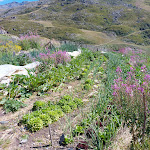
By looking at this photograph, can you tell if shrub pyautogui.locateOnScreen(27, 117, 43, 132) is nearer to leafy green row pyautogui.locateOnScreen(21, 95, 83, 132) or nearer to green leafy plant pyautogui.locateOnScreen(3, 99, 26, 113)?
leafy green row pyautogui.locateOnScreen(21, 95, 83, 132)

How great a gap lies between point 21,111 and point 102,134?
2.04m

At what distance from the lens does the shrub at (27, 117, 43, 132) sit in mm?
2766

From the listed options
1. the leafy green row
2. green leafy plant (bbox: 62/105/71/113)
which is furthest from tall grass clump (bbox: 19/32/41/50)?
Result: green leafy plant (bbox: 62/105/71/113)

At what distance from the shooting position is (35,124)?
2.79 metres

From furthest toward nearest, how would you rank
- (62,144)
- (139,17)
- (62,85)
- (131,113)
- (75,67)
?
(139,17) < (75,67) < (62,85) < (62,144) < (131,113)

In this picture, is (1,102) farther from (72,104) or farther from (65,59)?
(65,59)

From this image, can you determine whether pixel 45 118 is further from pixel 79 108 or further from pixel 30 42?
pixel 30 42

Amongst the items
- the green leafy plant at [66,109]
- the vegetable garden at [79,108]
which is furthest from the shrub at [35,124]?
the green leafy plant at [66,109]

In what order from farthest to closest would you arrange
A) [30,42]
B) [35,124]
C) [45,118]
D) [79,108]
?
[30,42] < [79,108] < [45,118] < [35,124]

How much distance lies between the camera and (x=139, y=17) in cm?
9675

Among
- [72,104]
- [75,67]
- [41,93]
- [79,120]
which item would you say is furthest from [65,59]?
[79,120]

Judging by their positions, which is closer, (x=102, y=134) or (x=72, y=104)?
(x=102, y=134)

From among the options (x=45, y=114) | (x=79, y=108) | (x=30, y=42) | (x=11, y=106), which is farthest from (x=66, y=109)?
(x=30, y=42)

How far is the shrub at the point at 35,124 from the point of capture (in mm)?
2766
